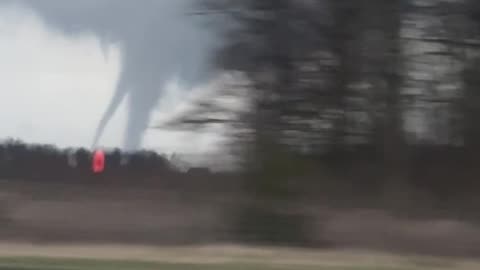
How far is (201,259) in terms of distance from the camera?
62.4ft

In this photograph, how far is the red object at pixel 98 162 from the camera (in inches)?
1303

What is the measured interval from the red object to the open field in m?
10.9

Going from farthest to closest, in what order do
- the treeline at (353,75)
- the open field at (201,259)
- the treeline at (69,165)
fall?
the treeline at (69,165), the treeline at (353,75), the open field at (201,259)

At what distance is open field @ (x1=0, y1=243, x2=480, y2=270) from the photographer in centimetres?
1772

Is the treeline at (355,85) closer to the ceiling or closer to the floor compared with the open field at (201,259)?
closer to the ceiling

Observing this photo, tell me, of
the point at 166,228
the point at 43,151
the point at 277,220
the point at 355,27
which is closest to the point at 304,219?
the point at 277,220

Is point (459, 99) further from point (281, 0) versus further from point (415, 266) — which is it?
point (415, 266)

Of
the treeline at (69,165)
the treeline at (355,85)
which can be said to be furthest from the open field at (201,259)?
the treeline at (69,165)

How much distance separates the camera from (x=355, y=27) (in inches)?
1027

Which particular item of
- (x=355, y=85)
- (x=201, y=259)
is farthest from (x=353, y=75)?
(x=201, y=259)

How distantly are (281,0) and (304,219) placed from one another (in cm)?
541

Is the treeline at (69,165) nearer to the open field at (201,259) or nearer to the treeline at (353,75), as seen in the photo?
the treeline at (353,75)

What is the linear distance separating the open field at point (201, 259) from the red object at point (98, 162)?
1089cm

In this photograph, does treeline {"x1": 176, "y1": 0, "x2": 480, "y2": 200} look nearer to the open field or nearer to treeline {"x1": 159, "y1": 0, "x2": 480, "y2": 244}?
treeline {"x1": 159, "y1": 0, "x2": 480, "y2": 244}
